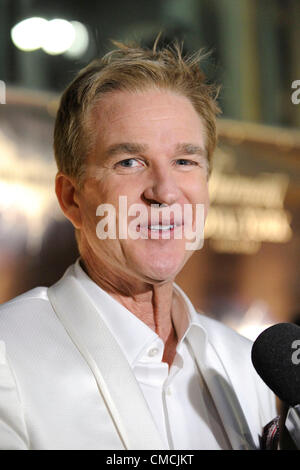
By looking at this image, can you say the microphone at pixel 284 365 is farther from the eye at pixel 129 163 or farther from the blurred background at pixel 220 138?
the blurred background at pixel 220 138

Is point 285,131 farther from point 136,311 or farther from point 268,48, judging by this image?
point 136,311

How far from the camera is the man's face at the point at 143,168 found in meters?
0.89

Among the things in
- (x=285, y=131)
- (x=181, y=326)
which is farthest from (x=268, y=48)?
(x=181, y=326)

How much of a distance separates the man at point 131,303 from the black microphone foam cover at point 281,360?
16 cm

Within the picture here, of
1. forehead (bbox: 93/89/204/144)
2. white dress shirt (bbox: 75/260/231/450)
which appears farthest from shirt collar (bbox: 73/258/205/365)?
forehead (bbox: 93/89/204/144)

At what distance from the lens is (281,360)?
77 cm

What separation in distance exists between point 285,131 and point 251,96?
0.15 meters

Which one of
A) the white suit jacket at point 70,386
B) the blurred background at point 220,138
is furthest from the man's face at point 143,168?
the blurred background at point 220,138

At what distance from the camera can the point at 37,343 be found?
2.72ft

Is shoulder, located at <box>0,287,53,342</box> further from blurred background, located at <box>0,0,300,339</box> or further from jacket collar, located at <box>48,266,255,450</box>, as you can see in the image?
blurred background, located at <box>0,0,300,339</box>

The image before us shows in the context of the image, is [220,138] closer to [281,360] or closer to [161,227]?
[161,227]

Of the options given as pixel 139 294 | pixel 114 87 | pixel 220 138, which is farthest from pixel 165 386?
pixel 220 138

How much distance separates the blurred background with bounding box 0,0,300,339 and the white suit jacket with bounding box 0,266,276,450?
1.08 feet

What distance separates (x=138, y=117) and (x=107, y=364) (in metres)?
0.39
